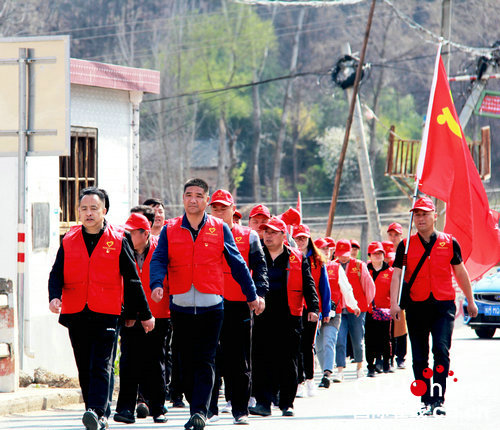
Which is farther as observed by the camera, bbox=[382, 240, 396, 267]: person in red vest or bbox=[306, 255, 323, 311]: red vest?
bbox=[382, 240, 396, 267]: person in red vest

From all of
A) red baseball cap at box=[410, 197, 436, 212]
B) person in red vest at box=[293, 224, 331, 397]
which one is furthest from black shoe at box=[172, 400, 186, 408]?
red baseball cap at box=[410, 197, 436, 212]

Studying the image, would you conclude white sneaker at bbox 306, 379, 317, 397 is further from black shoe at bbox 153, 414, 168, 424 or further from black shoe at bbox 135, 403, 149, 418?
black shoe at bbox 153, 414, 168, 424

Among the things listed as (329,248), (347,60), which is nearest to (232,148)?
(347,60)

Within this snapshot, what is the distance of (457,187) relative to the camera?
11250 mm

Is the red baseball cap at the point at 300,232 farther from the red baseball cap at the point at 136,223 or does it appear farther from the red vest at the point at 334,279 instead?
the red baseball cap at the point at 136,223

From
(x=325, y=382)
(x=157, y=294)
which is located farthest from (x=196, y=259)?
(x=325, y=382)

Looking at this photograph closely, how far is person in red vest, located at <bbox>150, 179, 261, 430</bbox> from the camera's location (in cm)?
833

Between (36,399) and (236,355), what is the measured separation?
2.13 metres

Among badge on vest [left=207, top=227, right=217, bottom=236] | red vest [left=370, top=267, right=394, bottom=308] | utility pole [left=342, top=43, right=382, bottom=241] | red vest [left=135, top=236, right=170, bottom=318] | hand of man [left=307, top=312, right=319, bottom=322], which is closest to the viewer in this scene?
badge on vest [left=207, top=227, right=217, bottom=236]

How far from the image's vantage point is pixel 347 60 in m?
24.1

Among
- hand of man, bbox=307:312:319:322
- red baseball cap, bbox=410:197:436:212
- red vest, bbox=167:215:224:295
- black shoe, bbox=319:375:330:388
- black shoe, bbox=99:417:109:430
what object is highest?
red baseball cap, bbox=410:197:436:212

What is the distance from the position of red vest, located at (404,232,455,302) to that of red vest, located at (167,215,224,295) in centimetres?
203

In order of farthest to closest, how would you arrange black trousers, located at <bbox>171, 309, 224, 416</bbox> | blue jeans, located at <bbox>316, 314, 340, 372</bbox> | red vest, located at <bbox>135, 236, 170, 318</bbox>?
1. blue jeans, located at <bbox>316, 314, 340, 372</bbox>
2. red vest, located at <bbox>135, 236, 170, 318</bbox>
3. black trousers, located at <bbox>171, 309, 224, 416</bbox>

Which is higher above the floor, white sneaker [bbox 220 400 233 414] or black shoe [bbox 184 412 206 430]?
black shoe [bbox 184 412 206 430]
